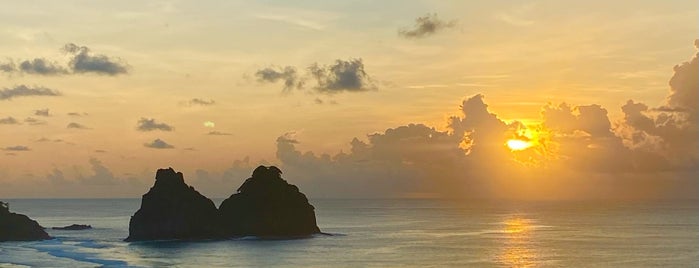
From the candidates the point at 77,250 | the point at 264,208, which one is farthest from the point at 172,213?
A: the point at 77,250

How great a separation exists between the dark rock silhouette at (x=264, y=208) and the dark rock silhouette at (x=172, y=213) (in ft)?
13.9

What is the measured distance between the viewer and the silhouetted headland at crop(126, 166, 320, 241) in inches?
5866

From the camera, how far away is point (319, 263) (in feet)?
388

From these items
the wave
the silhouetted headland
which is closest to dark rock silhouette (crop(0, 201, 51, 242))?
the wave

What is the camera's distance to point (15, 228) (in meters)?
152

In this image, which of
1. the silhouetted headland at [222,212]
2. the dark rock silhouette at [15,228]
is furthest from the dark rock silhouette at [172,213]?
the dark rock silhouette at [15,228]

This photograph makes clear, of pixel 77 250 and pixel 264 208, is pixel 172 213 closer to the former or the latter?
pixel 264 208

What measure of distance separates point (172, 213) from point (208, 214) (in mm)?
6801

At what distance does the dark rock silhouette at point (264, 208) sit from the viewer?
154 meters

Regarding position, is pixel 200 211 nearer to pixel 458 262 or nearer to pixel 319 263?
Result: pixel 319 263

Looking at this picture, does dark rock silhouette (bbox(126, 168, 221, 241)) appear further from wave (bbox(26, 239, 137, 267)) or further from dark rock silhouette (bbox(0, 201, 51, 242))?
dark rock silhouette (bbox(0, 201, 51, 242))

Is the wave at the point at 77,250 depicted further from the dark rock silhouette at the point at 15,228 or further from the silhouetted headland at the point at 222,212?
the silhouetted headland at the point at 222,212

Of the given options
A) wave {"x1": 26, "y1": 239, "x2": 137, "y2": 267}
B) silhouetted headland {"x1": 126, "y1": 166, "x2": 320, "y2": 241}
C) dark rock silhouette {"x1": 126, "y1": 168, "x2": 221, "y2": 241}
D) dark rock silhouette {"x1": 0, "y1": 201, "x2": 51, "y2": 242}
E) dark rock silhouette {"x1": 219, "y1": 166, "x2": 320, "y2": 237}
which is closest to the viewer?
wave {"x1": 26, "y1": 239, "x2": 137, "y2": 267}

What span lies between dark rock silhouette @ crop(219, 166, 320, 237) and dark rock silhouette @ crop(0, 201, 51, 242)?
34740mm
